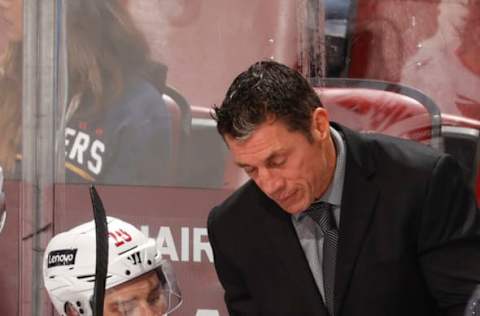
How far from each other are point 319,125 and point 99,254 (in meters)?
0.52

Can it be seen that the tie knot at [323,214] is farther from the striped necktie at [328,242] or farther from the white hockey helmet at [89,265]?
the white hockey helmet at [89,265]

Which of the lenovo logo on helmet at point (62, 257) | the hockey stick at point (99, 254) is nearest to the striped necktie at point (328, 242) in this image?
the hockey stick at point (99, 254)

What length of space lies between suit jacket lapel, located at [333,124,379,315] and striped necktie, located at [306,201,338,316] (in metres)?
0.03

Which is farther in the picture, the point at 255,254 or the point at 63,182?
the point at 63,182

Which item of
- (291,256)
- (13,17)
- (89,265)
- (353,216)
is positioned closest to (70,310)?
(89,265)

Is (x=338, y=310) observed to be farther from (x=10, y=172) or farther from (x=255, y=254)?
(x=10, y=172)

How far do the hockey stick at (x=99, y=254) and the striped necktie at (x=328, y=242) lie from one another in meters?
0.40

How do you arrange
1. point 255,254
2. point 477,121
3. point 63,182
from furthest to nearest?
point 63,182, point 477,121, point 255,254

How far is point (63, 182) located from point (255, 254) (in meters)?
0.71

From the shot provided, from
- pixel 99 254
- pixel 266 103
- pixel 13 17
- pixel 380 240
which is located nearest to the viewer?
pixel 266 103

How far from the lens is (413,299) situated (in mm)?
1808

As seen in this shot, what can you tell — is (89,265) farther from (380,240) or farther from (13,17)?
(13,17)

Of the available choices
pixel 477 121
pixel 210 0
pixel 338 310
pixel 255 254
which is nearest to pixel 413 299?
pixel 338 310

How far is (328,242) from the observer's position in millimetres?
→ 1832
